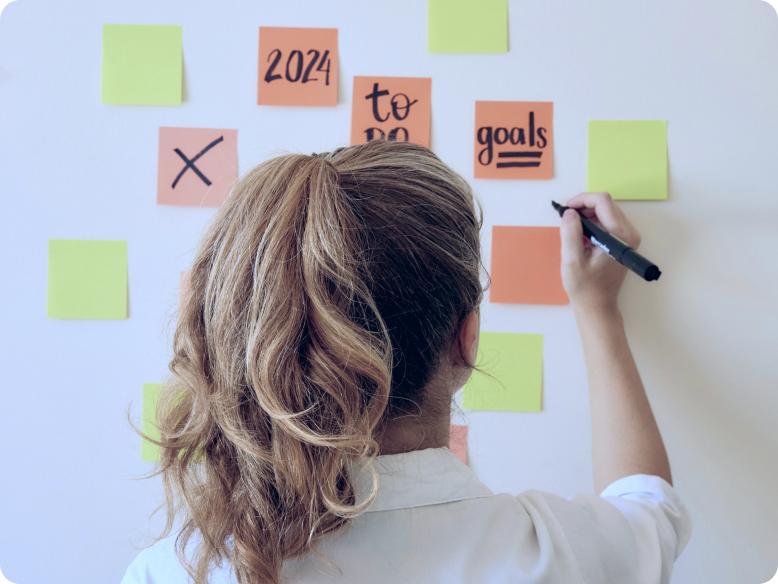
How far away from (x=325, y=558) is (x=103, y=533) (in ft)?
1.33

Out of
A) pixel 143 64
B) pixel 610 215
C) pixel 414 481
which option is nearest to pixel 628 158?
pixel 610 215

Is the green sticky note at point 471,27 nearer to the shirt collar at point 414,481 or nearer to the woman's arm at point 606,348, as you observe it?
the woman's arm at point 606,348

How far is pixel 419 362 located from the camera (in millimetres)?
547

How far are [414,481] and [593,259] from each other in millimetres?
343

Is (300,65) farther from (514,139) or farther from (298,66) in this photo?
(514,139)

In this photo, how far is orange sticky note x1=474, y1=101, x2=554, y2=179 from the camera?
30.2 inches

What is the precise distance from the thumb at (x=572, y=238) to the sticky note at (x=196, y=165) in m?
0.37

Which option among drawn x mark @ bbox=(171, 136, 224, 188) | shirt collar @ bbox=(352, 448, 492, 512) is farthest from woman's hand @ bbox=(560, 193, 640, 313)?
drawn x mark @ bbox=(171, 136, 224, 188)

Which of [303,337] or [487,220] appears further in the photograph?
[487,220]

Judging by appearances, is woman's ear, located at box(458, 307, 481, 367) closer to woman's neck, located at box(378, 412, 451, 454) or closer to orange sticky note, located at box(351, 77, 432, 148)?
woman's neck, located at box(378, 412, 451, 454)

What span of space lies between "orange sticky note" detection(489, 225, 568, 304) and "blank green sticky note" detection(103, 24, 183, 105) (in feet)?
1.31

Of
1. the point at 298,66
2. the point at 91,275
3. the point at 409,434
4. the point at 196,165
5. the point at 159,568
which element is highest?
the point at 298,66

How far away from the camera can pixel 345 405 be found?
1.63 feet

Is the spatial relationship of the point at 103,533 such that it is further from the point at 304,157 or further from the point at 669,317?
the point at 669,317
